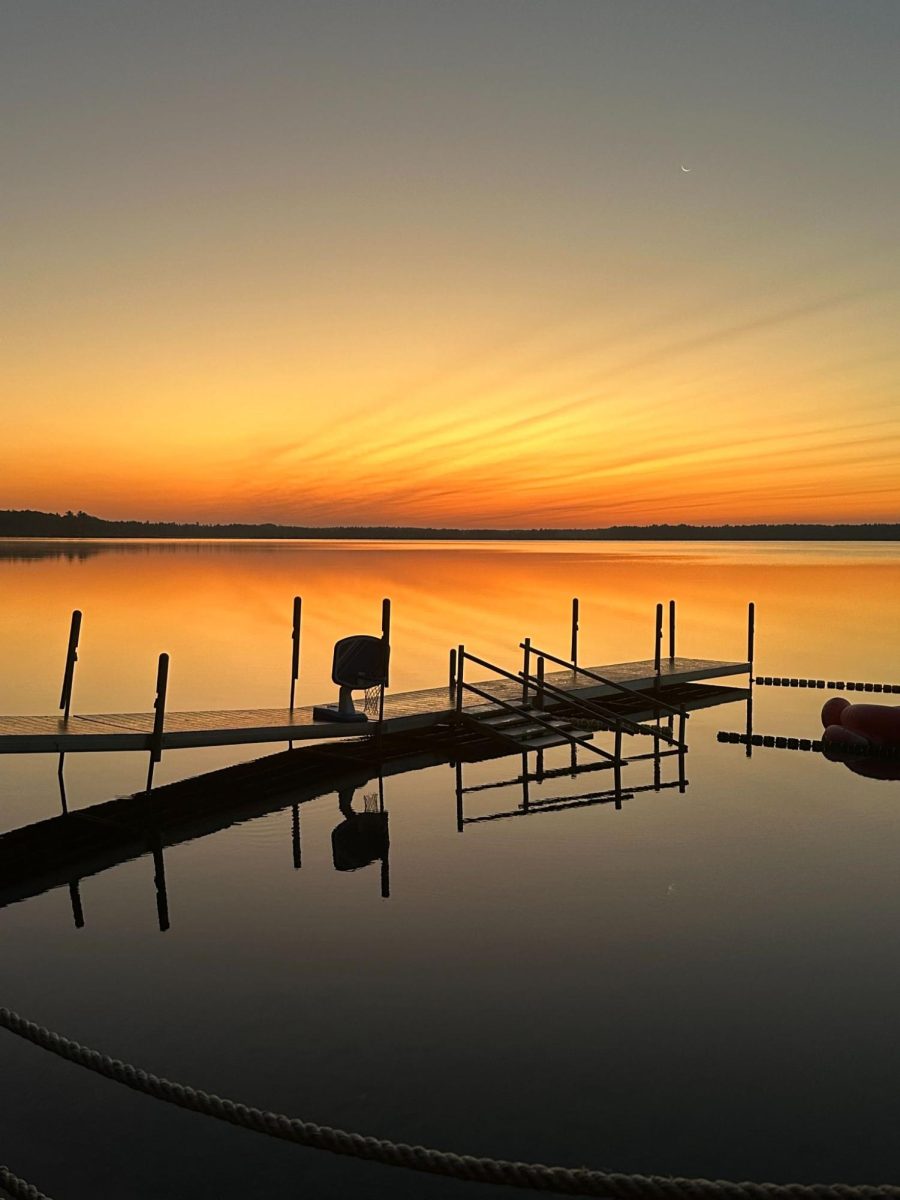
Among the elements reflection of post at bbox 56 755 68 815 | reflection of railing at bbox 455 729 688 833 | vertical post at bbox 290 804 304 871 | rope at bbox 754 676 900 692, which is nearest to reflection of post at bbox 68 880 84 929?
vertical post at bbox 290 804 304 871

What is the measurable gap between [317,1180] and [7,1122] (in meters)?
2.60

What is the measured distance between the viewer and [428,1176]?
7469 millimetres

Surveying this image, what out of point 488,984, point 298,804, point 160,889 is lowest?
point 298,804

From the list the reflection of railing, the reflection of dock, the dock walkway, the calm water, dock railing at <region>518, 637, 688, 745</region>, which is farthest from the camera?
dock railing at <region>518, 637, 688, 745</region>

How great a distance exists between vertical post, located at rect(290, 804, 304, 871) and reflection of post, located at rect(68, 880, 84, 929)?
3088mm

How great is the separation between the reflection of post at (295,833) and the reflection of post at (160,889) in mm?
1971

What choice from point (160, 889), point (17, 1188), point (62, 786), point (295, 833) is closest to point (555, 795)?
point (295, 833)

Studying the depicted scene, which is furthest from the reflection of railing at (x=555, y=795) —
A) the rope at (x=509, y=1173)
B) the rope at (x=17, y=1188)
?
the rope at (x=509, y=1173)

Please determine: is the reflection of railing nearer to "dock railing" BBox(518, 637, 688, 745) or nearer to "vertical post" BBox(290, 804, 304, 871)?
"dock railing" BBox(518, 637, 688, 745)

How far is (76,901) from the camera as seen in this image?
13.5m

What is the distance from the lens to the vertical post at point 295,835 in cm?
1549

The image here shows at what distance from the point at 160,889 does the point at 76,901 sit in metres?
1.12

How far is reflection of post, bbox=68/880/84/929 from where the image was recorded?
12707 millimetres

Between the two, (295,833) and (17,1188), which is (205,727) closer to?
(295,833)
